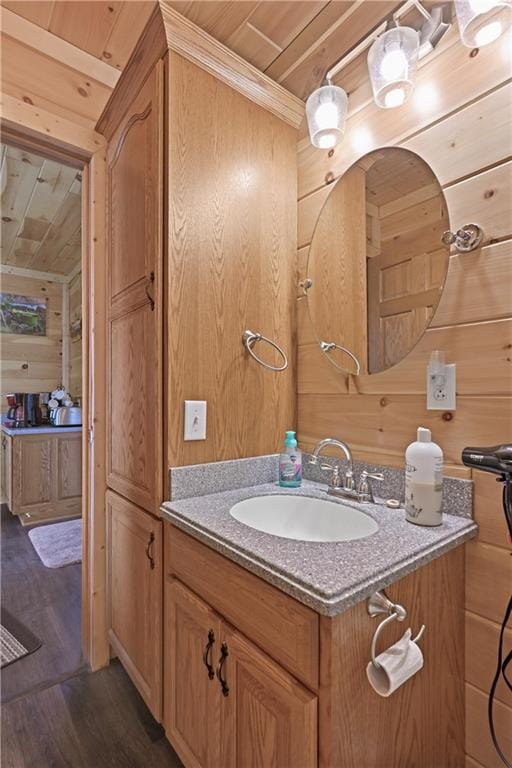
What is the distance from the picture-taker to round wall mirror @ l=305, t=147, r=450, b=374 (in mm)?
1108

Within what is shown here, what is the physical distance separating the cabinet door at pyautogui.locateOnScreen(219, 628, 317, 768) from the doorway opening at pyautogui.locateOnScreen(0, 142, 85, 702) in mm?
1097

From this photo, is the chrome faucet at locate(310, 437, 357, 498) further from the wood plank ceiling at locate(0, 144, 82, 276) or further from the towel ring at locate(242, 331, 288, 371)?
the wood plank ceiling at locate(0, 144, 82, 276)

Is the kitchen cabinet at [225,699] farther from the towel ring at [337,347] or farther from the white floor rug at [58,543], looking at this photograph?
the white floor rug at [58,543]

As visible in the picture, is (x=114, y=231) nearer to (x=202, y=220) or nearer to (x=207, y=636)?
(x=202, y=220)

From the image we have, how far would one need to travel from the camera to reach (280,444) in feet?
4.80

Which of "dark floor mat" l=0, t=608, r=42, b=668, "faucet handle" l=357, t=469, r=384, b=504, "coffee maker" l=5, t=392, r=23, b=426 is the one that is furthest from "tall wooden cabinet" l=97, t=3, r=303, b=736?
"coffee maker" l=5, t=392, r=23, b=426

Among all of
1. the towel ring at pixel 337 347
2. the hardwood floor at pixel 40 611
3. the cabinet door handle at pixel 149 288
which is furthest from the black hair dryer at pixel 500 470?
the hardwood floor at pixel 40 611

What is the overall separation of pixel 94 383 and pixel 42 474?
2.28 meters

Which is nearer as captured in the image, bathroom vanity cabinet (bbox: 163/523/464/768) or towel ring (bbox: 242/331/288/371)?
bathroom vanity cabinet (bbox: 163/523/464/768)

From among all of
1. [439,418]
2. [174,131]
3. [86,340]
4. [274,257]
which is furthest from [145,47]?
[439,418]

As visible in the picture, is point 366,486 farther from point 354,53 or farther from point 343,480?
point 354,53

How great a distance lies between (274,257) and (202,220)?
32 centimetres

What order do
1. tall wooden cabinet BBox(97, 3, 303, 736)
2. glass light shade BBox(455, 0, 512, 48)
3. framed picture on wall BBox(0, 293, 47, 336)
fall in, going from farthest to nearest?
1. framed picture on wall BBox(0, 293, 47, 336)
2. tall wooden cabinet BBox(97, 3, 303, 736)
3. glass light shade BBox(455, 0, 512, 48)

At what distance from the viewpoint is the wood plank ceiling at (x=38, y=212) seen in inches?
92.5
